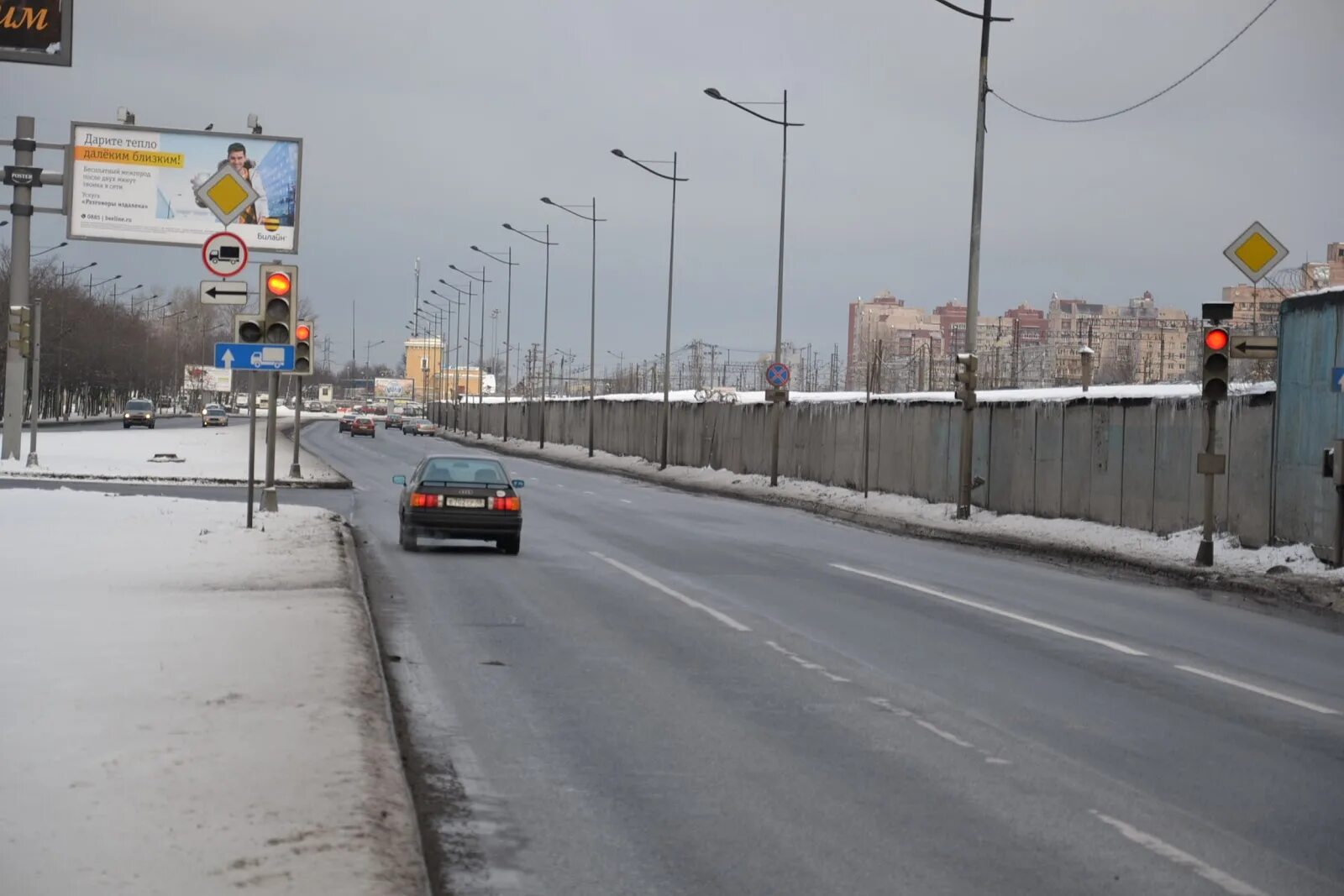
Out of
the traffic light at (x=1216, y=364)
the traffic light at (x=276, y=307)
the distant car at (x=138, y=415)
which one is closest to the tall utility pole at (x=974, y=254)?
the traffic light at (x=1216, y=364)

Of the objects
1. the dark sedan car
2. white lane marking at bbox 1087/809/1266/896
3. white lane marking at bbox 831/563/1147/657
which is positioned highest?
the dark sedan car

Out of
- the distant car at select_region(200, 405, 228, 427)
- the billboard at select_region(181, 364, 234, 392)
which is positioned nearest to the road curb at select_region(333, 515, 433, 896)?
the distant car at select_region(200, 405, 228, 427)

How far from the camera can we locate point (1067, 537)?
28.5m

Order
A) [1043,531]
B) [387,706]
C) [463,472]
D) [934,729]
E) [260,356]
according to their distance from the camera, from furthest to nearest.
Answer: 1. [1043,531]
2. [463,472]
3. [260,356]
4. [934,729]
5. [387,706]

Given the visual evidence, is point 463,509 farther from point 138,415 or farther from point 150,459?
point 138,415

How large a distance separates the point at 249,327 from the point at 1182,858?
17921mm

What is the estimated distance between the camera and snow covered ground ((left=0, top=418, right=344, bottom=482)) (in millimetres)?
41031

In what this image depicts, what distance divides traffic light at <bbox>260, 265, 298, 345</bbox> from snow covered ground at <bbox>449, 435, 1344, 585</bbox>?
41.4 feet

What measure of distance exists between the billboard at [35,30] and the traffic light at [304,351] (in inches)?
591

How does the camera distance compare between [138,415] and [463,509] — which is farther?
[138,415]

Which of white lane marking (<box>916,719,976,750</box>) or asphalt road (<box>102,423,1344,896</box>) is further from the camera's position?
white lane marking (<box>916,719,976,750</box>)

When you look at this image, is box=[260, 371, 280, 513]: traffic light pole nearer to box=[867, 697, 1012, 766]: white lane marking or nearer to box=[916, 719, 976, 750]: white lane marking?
box=[867, 697, 1012, 766]: white lane marking

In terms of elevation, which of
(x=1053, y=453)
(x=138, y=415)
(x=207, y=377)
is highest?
(x=207, y=377)

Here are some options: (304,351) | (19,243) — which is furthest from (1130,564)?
(19,243)
